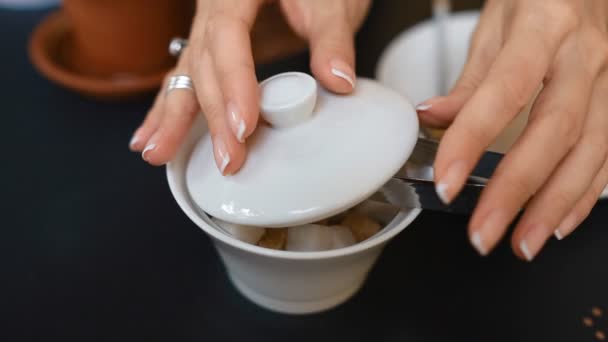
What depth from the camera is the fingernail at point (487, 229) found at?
45cm

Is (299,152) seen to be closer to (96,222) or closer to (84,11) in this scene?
(96,222)

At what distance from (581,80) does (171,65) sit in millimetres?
631

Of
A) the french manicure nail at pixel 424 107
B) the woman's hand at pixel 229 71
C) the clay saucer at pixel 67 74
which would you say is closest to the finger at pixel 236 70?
the woman's hand at pixel 229 71

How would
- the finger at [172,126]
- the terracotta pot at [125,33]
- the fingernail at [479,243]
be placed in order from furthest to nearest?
the terracotta pot at [125,33] < the finger at [172,126] < the fingernail at [479,243]

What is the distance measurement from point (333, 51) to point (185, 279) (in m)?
0.31

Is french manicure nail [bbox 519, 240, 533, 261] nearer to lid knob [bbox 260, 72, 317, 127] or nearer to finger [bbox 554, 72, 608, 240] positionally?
finger [bbox 554, 72, 608, 240]

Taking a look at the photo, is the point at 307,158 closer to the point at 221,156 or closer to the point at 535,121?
the point at 221,156

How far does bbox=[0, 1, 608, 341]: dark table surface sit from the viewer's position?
0.60 meters

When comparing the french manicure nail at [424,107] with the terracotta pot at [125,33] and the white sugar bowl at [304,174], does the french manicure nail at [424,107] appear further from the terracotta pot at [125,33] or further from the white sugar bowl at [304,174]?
the terracotta pot at [125,33]

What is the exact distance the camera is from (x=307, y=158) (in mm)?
492

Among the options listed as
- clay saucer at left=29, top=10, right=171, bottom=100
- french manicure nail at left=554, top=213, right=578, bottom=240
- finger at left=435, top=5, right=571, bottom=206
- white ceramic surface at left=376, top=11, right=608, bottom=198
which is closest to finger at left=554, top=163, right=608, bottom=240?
french manicure nail at left=554, top=213, right=578, bottom=240

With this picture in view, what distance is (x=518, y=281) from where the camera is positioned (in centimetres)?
64

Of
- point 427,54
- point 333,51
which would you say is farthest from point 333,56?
point 427,54

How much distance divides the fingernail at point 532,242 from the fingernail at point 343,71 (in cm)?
21
